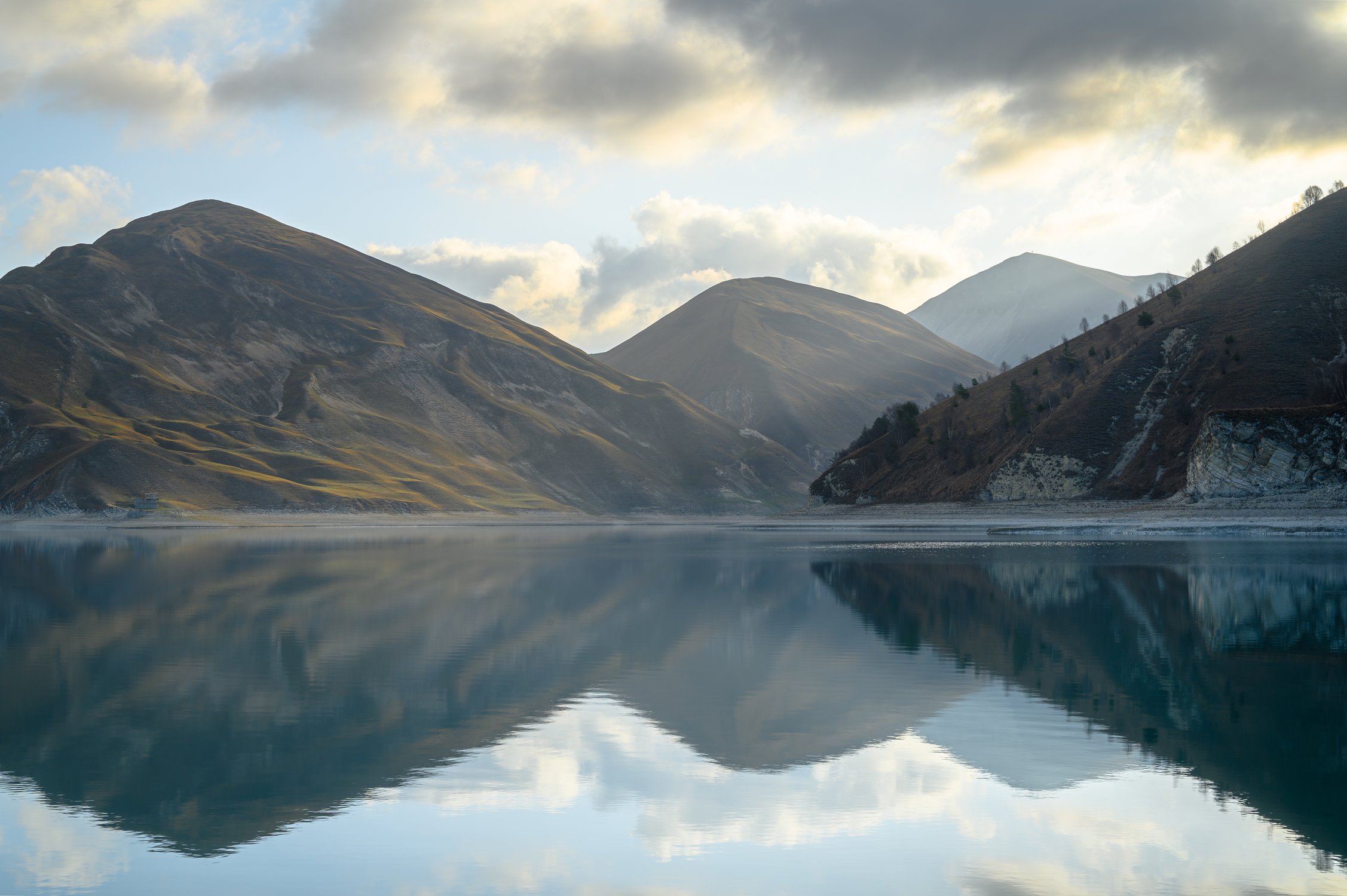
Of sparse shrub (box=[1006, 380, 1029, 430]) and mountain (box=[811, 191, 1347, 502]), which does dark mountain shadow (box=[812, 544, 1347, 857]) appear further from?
sparse shrub (box=[1006, 380, 1029, 430])

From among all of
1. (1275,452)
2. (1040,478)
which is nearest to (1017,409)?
(1040,478)

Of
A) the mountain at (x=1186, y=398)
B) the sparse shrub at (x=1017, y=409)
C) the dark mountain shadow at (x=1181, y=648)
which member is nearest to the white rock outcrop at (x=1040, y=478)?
the mountain at (x=1186, y=398)

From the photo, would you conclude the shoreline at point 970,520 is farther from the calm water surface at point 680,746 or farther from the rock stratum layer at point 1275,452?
the calm water surface at point 680,746

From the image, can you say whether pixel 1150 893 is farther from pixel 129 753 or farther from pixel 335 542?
pixel 335 542

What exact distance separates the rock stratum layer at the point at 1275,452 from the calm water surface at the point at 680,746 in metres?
62.6

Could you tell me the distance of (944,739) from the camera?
18000 millimetres

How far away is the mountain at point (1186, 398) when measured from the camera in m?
96.8

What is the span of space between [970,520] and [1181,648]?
3852 inches

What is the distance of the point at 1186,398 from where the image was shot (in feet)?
394

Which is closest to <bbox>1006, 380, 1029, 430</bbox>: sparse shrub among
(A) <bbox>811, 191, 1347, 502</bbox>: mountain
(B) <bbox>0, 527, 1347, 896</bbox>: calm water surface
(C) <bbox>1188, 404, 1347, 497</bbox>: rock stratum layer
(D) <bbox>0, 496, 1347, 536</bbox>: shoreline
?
(A) <bbox>811, 191, 1347, 502</bbox>: mountain

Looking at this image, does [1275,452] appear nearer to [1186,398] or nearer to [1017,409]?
[1186,398]

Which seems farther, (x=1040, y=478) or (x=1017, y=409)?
(x=1017, y=409)

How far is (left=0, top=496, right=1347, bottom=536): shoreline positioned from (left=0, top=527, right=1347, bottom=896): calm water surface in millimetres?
57092

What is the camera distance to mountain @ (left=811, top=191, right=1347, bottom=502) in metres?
96.8
